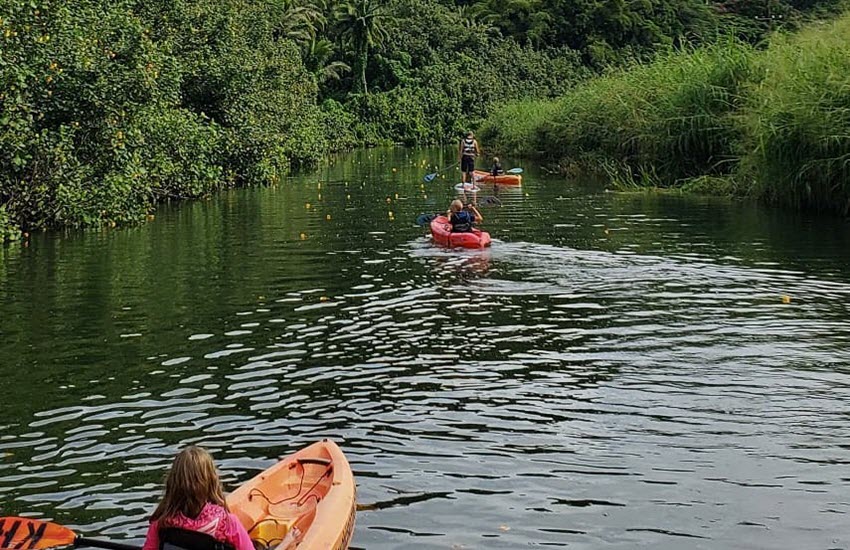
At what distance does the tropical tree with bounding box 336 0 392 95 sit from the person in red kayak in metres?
80.3

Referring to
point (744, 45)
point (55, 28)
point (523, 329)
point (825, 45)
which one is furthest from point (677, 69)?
point (523, 329)

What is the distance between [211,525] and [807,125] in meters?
21.7

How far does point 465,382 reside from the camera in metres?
11.3

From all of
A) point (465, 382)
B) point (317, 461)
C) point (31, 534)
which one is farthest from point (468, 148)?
point (31, 534)

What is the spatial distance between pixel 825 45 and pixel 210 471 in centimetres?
2426

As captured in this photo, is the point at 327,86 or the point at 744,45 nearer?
the point at 744,45

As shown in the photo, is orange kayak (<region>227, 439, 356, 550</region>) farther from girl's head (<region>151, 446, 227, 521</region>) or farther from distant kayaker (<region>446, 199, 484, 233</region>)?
distant kayaker (<region>446, 199, 484, 233</region>)

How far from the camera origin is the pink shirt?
586cm

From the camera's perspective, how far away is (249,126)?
37625 millimetres

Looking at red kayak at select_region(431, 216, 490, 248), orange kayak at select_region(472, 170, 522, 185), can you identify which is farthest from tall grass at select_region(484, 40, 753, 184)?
red kayak at select_region(431, 216, 490, 248)

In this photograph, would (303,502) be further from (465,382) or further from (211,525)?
(465,382)

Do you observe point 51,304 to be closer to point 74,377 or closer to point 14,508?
point 74,377

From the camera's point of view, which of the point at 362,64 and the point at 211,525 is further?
the point at 362,64

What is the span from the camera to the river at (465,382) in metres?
7.89
